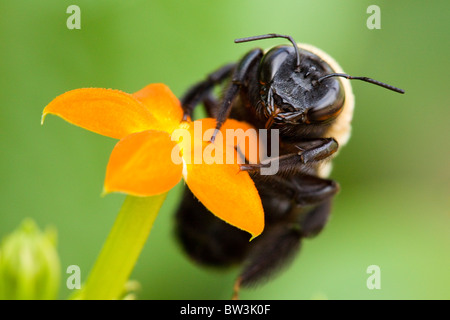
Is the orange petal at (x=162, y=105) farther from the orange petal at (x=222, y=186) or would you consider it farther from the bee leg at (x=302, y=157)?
the bee leg at (x=302, y=157)

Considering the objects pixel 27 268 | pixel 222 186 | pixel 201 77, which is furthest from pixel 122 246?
pixel 201 77

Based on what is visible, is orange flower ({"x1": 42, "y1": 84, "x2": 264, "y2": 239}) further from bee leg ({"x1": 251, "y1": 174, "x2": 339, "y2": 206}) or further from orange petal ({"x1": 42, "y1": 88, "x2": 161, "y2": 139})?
bee leg ({"x1": 251, "y1": 174, "x2": 339, "y2": 206})

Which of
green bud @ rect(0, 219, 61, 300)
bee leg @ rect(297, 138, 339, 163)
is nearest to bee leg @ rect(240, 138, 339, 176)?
→ bee leg @ rect(297, 138, 339, 163)

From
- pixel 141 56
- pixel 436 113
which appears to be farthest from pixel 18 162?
pixel 436 113

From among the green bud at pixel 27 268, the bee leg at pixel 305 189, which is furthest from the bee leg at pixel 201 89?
the green bud at pixel 27 268

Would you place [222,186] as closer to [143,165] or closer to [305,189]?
[143,165]
